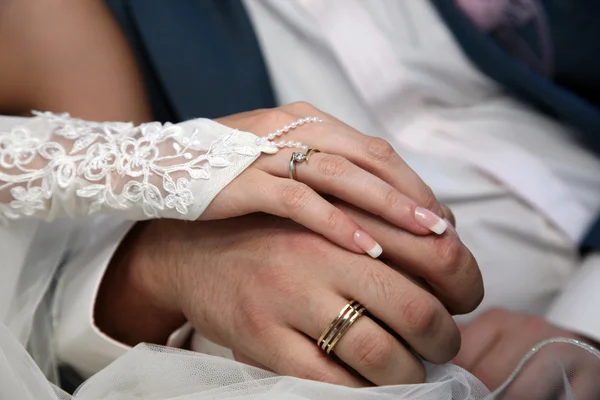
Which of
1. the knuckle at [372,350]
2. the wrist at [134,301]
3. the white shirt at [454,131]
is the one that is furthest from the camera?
the white shirt at [454,131]

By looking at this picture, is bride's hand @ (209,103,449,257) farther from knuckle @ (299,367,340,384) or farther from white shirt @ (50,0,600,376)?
white shirt @ (50,0,600,376)

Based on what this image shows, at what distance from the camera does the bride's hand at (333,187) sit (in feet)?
1.60

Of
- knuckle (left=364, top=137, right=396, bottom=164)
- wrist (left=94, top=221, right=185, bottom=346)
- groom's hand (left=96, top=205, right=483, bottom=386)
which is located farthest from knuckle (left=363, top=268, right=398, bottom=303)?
wrist (left=94, top=221, right=185, bottom=346)

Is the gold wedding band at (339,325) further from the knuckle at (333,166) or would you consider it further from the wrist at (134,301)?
the wrist at (134,301)

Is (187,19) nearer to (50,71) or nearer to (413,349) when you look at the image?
(50,71)

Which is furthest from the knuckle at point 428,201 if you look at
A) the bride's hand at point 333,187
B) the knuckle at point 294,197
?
the knuckle at point 294,197

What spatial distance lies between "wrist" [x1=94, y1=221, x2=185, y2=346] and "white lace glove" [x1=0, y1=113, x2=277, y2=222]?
0.08 m

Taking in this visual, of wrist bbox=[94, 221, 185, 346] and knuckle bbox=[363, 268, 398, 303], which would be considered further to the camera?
wrist bbox=[94, 221, 185, 346]

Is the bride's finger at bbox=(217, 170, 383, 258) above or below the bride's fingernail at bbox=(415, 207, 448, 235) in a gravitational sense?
above

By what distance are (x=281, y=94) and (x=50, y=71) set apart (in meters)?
0.30

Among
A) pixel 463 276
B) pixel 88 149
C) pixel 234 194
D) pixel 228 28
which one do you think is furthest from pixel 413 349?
pixel 228 28

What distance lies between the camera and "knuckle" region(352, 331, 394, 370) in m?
0.47

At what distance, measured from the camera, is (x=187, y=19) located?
30.3 inches

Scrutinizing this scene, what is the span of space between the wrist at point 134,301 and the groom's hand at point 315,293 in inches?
2.0
